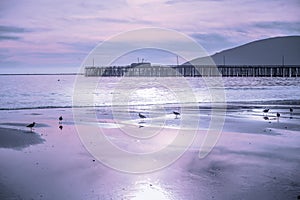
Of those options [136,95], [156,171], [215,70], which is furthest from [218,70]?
[156,171]

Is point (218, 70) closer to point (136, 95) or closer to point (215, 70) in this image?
point (215, 70)

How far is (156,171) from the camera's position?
8.40 metres

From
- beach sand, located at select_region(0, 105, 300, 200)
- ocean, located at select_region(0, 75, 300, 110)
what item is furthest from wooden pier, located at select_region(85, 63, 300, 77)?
beach sand, located at select_region(0, 105, 300, 200)

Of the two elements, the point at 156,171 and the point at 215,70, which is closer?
the point at 156,171

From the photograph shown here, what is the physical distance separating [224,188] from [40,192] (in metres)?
3.27

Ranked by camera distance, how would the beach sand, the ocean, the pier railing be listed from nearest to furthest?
1. the beach sand
2. the ocean
3. the pier railing

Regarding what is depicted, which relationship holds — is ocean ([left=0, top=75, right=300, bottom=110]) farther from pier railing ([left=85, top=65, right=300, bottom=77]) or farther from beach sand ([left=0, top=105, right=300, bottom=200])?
pier railing ([left=85, top=65, right=300, bottom=77])

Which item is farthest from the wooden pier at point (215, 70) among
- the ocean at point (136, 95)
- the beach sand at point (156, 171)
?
the beach sand at point (156, 171)

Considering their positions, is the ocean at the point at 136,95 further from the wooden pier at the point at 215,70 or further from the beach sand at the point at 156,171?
the wooden pier at the point at 215,70

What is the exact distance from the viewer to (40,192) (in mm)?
6852

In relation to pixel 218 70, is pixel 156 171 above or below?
below

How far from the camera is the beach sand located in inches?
269

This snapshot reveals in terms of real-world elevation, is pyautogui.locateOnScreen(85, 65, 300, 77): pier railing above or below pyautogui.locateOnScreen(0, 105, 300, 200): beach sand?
above

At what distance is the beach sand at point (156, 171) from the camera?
6.82 meters
